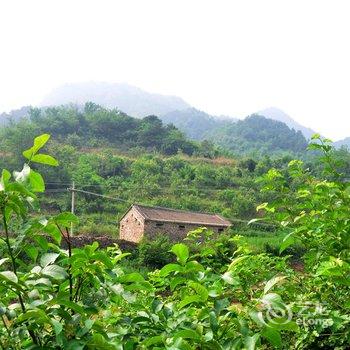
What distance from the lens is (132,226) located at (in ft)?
80.7

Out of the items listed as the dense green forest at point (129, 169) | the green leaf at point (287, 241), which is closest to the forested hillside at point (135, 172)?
the dense green forest at point (129, 169)

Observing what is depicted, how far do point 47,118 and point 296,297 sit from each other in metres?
50.5

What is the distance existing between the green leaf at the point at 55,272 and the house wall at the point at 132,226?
22.1m

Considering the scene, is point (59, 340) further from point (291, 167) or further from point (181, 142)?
point (181, 142)

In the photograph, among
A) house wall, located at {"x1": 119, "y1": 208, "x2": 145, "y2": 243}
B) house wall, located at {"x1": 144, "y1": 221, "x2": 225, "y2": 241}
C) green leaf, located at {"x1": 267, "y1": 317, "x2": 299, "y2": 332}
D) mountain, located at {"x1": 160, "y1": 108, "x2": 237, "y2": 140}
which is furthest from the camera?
mountain, located at {"x1": 160, "y1": 108, "x2": 237, "y2": 140}

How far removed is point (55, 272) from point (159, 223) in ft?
74.5

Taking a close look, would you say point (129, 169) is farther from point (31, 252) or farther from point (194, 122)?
point (194, 122)

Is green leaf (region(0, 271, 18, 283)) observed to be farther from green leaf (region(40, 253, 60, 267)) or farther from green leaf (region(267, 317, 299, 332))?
green leaf (region(267, 317, 299, 332))

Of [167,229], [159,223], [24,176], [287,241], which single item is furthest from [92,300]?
[167,229]

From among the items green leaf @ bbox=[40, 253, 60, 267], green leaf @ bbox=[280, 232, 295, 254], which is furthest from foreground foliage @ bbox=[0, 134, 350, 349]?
green leaf @ bbox=[280, 232, 295, 254]

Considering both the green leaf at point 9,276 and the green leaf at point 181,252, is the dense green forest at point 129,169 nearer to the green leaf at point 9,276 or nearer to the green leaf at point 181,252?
the green leaf at point 181,252

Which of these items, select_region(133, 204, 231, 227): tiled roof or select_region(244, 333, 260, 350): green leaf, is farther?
select_region(133, 204, 231, 227): tiled roof

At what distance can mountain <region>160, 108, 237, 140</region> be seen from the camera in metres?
114

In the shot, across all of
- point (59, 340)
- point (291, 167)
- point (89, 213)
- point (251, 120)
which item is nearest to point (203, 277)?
point (59, 340)
